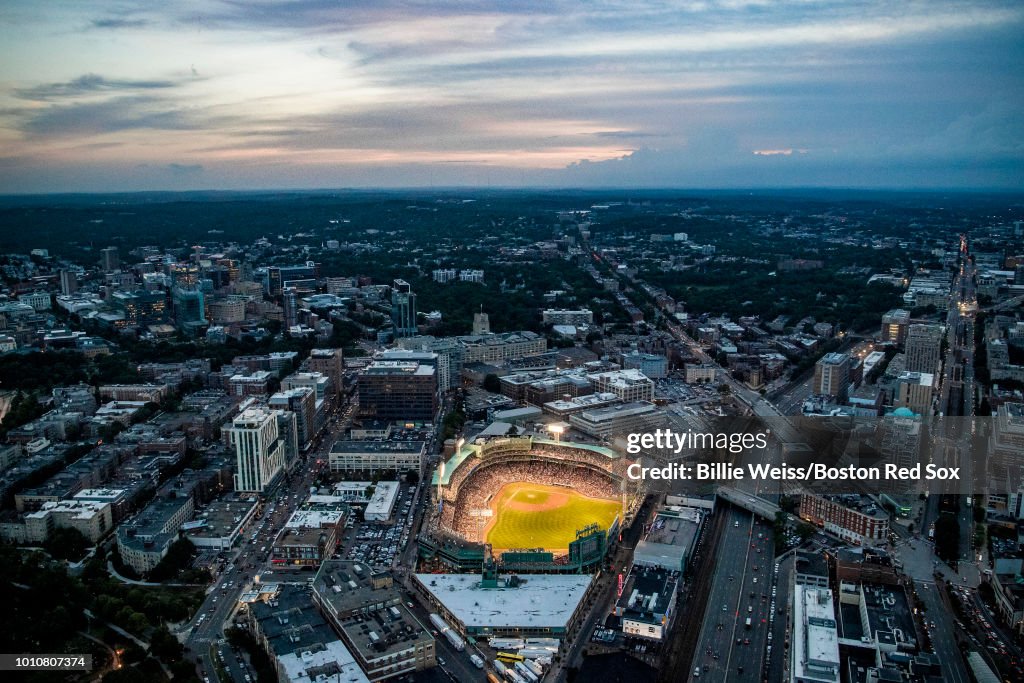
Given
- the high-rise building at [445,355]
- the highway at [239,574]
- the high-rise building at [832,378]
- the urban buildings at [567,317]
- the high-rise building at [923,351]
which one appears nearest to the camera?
the highway at [239,574]

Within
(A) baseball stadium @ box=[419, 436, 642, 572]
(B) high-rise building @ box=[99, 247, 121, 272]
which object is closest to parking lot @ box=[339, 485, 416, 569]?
(A) baseball stadium @ box=[419, 436, 642, 572]

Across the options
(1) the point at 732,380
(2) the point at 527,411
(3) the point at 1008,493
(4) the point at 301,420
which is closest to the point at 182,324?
(4) the point at 301,420

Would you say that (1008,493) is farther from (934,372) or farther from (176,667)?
(176,667)

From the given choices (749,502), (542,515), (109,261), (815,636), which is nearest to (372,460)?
(542,515)

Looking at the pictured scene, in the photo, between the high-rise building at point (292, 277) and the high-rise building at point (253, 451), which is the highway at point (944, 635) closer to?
the high-rise building at point (253, 451)

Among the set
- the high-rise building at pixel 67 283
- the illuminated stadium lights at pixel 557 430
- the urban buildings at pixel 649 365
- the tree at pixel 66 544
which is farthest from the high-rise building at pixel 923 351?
the high-rise building at pixel 67 283

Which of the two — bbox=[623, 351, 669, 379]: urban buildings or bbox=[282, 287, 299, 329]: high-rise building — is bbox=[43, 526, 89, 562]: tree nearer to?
bbox=[623, 351, 669, 379]: urban buildings
